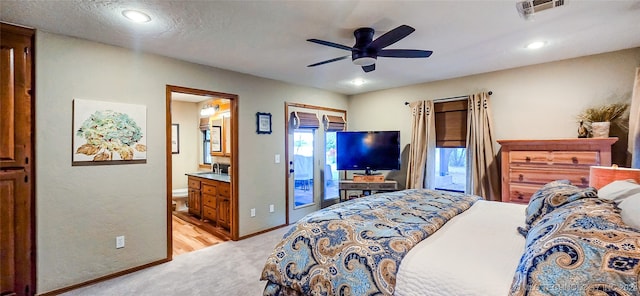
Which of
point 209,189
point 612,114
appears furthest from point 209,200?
point 612,114

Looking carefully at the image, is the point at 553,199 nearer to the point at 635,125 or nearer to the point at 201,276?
the point at 635,125

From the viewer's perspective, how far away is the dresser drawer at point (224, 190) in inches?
160

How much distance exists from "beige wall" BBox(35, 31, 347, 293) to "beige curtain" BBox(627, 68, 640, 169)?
453cm

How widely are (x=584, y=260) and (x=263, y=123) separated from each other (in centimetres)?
370

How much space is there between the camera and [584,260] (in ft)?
3.12

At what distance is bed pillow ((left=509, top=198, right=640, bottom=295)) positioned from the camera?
88cm

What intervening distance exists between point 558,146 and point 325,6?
2908 millimetres

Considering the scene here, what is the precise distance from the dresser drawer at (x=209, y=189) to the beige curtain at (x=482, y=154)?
380cm

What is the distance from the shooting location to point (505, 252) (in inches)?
55.3

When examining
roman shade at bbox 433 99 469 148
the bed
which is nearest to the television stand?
roman shade at bbox 433 99 469 148

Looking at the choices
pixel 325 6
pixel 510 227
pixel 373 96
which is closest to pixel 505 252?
pixel 510 227

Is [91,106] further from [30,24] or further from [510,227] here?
[510,227]

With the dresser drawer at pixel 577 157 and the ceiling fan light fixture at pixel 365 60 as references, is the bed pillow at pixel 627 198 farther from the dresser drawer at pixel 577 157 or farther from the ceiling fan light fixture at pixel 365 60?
the ceiling fan light fixture at pixel 365 60

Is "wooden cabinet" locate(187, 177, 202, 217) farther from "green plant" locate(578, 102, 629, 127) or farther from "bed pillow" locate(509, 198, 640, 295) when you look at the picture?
"green plant" locate(578, 102, 629, 127)
